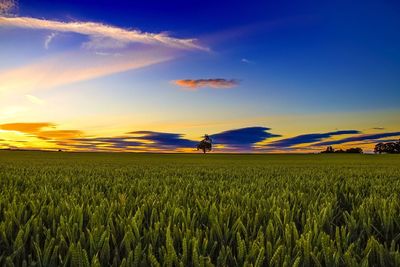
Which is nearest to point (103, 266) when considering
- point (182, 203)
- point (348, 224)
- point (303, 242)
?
point (303, 242)

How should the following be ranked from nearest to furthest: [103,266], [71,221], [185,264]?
[185,264] < [103,266] < [71,221]

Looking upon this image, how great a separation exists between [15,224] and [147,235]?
1419 mm

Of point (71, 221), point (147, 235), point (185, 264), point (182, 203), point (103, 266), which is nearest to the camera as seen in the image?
point (185, 264)

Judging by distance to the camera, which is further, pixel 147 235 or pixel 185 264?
pixel 147 235

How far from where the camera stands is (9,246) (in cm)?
278

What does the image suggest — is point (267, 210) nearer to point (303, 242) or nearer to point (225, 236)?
point (225, 236)

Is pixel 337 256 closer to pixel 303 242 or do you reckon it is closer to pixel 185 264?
pixel 303 242

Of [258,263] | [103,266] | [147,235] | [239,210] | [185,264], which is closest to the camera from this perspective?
[258,263]

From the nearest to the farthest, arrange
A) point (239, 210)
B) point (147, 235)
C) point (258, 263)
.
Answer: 1. point (258, 263)
2. point (147, 235)
3. point (239, 210)

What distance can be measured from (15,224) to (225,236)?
1841mm

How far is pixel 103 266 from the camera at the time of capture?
232 cm

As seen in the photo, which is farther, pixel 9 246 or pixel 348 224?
pixel 348 224

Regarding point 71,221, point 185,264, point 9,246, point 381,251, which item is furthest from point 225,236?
point 9,246

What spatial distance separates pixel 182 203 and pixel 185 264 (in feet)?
8.63
